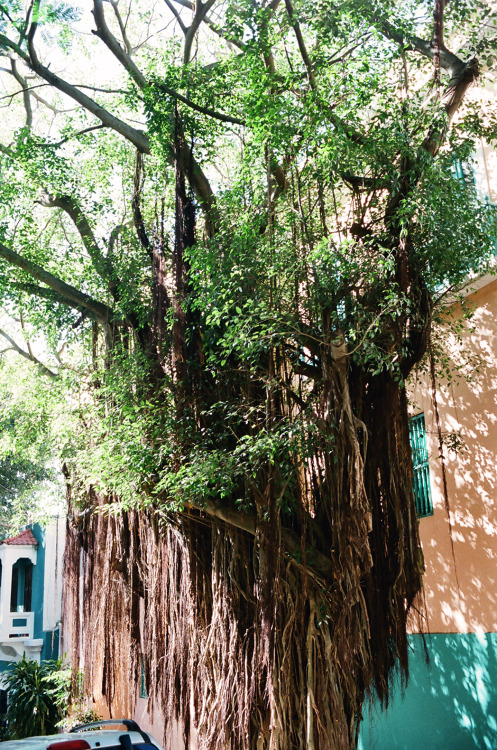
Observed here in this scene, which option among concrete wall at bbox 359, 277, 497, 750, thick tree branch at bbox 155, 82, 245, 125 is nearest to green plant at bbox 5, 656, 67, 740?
concrete wall at bbox 359, 277, 497, 750

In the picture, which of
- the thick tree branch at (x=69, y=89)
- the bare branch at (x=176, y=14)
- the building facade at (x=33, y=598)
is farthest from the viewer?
the building facade at (x=33, y=598)

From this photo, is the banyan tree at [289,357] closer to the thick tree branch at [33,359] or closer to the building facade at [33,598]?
the thick tree branch at [33,359]

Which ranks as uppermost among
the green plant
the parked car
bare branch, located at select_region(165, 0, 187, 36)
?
bare branch, located at select_region(165, 0, 187, 36)

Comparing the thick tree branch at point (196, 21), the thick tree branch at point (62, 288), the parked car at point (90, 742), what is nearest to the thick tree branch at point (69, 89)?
the thick tree branch at point (196, 21)

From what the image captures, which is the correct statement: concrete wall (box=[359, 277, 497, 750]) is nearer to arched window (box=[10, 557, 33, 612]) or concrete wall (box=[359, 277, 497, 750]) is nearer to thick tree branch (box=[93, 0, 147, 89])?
thick tree branch (box=[93, 0, 147, 89])

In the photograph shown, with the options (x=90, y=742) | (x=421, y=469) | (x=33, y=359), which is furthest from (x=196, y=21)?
(x=90, y=742)

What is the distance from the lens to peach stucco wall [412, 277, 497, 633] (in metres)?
7.39

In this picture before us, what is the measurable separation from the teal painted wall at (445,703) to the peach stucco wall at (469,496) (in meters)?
0.20

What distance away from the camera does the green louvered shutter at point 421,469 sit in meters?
8.54

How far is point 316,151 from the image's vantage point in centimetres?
643

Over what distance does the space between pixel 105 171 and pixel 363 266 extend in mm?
5255

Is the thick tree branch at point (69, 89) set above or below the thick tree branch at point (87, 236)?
above

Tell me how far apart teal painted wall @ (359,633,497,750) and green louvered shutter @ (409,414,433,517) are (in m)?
1.37

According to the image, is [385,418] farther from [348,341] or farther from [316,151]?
[316,151]
